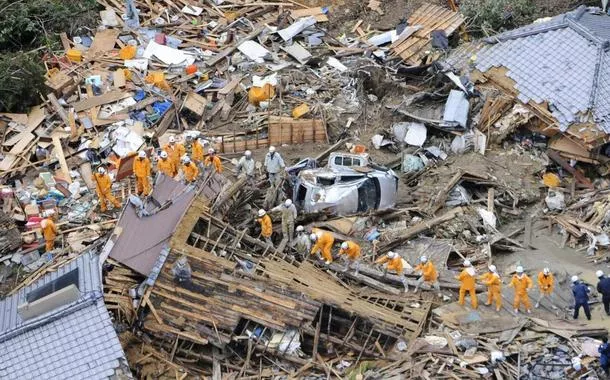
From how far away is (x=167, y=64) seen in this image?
79.6ft

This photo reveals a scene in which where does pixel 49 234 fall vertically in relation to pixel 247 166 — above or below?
below

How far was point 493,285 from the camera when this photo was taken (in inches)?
659

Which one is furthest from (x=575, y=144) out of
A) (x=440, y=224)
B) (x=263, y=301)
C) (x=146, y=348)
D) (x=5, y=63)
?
(x=5, y=63)

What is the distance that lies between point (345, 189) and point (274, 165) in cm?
163

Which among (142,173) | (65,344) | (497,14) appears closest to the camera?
(65,344)

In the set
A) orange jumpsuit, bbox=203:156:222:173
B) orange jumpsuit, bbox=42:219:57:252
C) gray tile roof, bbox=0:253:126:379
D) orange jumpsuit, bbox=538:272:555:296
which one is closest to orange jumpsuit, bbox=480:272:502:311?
orange jumpsuit, bbox=538:272:555:296

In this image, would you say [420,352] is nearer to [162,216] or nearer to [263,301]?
[263,301]

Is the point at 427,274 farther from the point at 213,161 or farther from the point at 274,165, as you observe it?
the point at 213,161

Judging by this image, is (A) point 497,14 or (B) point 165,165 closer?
(B) point 165,165

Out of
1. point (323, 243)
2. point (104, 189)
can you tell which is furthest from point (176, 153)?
point (323, 243)

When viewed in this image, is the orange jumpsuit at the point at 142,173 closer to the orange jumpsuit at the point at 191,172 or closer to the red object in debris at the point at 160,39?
the orange jumpsuit at the point at 191,172

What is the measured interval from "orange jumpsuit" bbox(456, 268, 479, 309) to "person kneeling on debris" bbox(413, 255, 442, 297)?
1.67 feet

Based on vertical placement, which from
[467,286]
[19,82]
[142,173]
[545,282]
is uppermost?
[545,282]

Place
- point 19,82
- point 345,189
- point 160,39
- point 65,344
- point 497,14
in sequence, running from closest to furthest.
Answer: point 65,344 < point 345,189 < point 19,82 < point 160,39 < point 497,14
